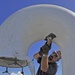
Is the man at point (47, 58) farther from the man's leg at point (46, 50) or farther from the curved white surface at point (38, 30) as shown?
the curved white surface at point (38, 30)

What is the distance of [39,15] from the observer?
4016mm

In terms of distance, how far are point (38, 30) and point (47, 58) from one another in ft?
1.52

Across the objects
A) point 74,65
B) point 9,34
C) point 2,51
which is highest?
point 9,34

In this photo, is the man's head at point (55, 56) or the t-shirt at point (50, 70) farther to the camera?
the man's head at point (55, 56)

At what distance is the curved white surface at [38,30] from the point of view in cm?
384

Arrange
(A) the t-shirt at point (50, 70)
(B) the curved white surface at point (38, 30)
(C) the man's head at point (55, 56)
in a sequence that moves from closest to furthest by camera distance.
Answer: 1. (B) the curved white surface at point (38, 30)
2. (A) the t-shirt at point (50, 70)
3. (C) the man's head at point (55, 56)

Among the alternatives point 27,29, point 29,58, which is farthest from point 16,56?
point 27,29

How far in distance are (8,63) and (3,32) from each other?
1.88 ft

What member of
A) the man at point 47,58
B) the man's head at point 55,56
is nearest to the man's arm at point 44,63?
the man at point 47,58

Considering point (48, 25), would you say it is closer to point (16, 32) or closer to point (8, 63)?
point (16, 32)

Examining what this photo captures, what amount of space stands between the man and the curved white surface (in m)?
0.16

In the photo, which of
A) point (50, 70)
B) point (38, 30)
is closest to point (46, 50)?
point (38, 30)

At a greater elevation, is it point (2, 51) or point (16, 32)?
point (16, 32)

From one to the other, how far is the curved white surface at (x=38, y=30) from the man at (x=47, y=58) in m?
0.16
